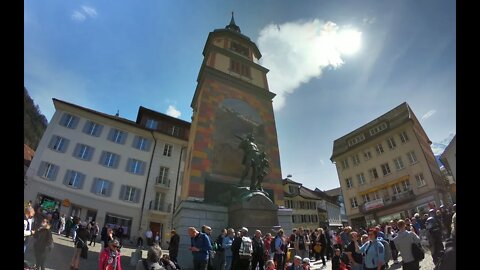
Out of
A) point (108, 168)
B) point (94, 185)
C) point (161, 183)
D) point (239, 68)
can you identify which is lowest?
point (94, 185)

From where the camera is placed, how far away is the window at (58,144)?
9047 mm

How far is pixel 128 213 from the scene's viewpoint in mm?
19438

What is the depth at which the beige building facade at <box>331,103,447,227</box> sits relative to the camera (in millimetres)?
25281

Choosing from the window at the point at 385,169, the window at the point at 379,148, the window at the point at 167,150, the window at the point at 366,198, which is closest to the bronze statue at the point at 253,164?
the window at the point at 167,150

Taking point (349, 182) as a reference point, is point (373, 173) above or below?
above

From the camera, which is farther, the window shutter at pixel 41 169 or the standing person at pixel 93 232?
the standing person at pixel 93 232

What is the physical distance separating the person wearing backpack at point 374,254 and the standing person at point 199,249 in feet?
14.5

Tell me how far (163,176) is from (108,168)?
10.5 meters

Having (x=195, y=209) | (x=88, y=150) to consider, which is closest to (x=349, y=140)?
(x=195, y=209)

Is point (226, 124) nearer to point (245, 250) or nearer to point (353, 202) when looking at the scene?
point (245, 250)

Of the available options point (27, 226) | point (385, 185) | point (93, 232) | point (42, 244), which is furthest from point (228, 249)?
point (385, 185)

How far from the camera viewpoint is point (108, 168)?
48.2 ft

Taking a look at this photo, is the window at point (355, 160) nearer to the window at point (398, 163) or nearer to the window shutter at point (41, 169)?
the window at point (398, 163)

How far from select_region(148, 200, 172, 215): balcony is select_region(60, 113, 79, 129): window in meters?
14.9
